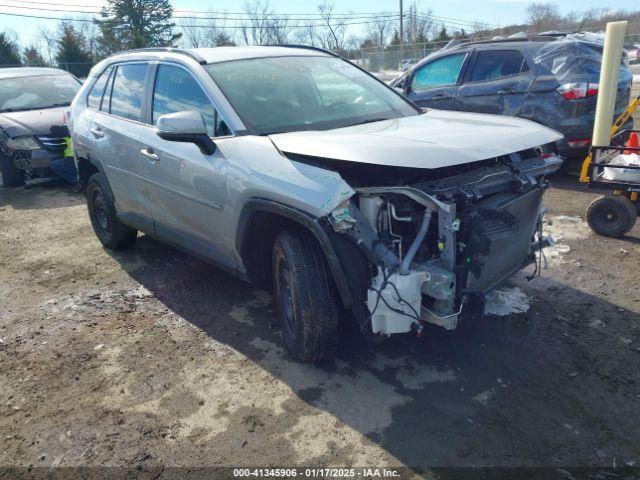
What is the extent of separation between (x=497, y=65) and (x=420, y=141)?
5.43 metres

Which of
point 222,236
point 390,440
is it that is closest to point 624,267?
point 390,440

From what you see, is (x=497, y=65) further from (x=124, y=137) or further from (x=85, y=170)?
(x=85, y=170)

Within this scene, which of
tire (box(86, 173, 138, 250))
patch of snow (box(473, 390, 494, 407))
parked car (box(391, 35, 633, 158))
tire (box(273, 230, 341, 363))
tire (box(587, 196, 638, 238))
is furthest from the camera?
parked car (box(391, 35, 633, 158))

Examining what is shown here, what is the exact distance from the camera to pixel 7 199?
871cm

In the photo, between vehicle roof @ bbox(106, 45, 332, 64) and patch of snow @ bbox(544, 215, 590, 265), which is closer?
vehicle roof @ bbox(106, 45, 332, 64)

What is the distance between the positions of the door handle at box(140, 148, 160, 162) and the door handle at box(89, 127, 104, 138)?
3.03 feet

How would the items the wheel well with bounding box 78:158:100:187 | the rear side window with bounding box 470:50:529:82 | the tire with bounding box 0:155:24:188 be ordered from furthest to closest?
the tire with bounding box 0:155:24:188
the rear side window with bounding box 470:50:529:82
the wheel well with bounding box 78:158:100:187

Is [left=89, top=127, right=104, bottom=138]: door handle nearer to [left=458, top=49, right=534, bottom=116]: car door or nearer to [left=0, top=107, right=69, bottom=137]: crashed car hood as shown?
[left=0, top=107, right=69, bottom=137]: crashed car hood

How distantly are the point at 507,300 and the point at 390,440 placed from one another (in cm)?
184

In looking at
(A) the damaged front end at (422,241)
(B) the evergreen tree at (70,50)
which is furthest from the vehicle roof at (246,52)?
(B) the evergreen tree at (70,50)

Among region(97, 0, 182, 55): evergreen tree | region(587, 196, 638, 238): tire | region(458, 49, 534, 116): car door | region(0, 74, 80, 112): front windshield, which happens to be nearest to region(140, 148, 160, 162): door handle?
region(587, 196, 638, 238): tire

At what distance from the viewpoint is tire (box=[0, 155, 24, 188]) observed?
30.2 ft

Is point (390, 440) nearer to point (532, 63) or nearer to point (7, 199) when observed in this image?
point (532, 63)

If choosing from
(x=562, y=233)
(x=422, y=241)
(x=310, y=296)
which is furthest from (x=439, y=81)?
(x=310, y=296)
